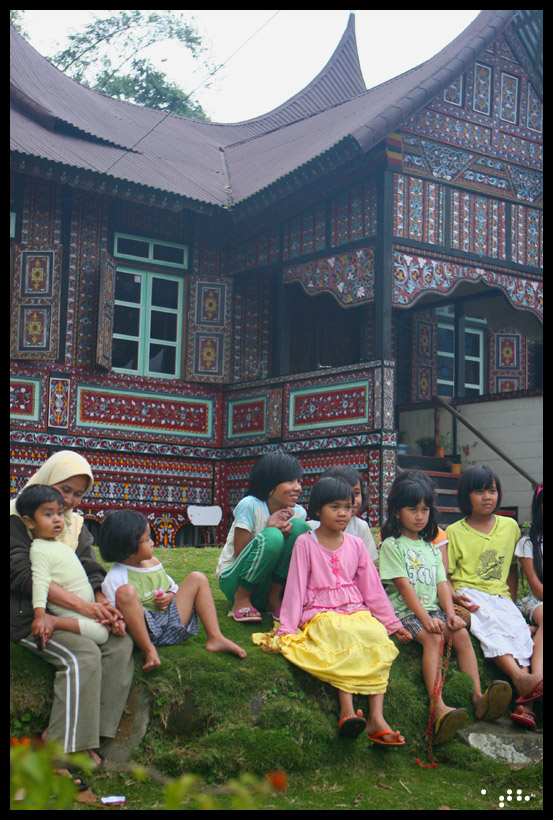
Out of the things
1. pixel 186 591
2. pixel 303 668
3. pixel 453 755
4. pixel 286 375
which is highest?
pixel 286 375

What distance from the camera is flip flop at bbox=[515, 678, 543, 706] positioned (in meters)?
5.12

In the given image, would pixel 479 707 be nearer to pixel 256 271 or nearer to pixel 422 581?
pixel 422 581

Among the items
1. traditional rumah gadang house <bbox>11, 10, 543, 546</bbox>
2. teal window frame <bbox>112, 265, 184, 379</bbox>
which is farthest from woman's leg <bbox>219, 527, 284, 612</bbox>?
teal window frame <bbox>112, 265, 184, 379</bbox>

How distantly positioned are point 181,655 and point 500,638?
1839 mm

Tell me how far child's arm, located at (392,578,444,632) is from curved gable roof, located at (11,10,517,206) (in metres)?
6.49

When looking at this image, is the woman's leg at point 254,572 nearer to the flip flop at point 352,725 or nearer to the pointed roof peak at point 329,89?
the flip flop at point 352,725

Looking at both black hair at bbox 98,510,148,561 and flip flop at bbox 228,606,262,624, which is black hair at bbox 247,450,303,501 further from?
black hair at bbox 98,510,148,561

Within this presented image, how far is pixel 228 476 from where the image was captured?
41.3 feet

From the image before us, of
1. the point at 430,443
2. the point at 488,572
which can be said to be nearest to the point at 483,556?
the point at 488,572

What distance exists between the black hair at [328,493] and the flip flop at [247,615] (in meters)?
0.64
